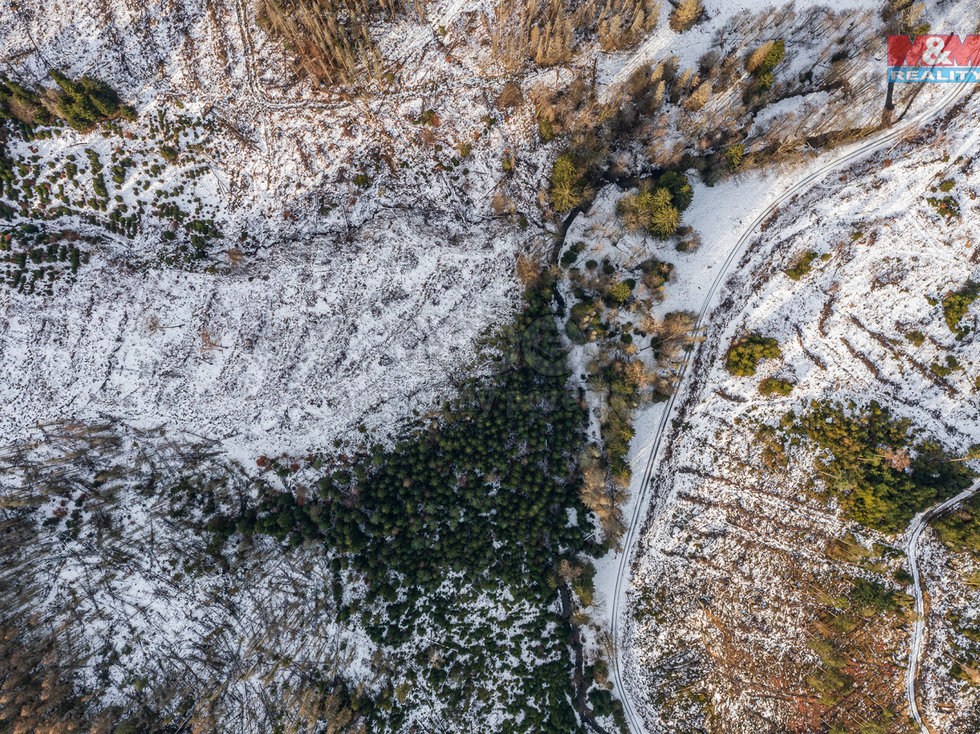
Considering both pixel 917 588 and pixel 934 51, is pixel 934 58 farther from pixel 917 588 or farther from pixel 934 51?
pixel 917 588

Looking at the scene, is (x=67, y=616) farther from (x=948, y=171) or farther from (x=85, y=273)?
(x=948, y=171)

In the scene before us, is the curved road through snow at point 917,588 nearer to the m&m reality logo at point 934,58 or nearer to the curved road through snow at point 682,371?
the curved road through snow at point 682,371

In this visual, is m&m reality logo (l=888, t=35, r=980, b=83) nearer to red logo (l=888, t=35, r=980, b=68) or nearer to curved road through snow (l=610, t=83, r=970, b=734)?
red logo (l=888, t=35, r=980, b=68)

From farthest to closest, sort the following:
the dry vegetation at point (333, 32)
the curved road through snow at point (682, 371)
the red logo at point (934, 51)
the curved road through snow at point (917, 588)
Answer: the curved road through snow at point (682, 371)
the curved road through snow at point (917, 588)
the red logo at point (934, 51)
the dry vegetation at point (333, 32)

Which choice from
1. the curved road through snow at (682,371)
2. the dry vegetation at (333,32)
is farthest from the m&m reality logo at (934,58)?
the dry vegetation at (333,32)

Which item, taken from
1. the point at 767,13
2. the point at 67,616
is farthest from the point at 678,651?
the point at 767,13
